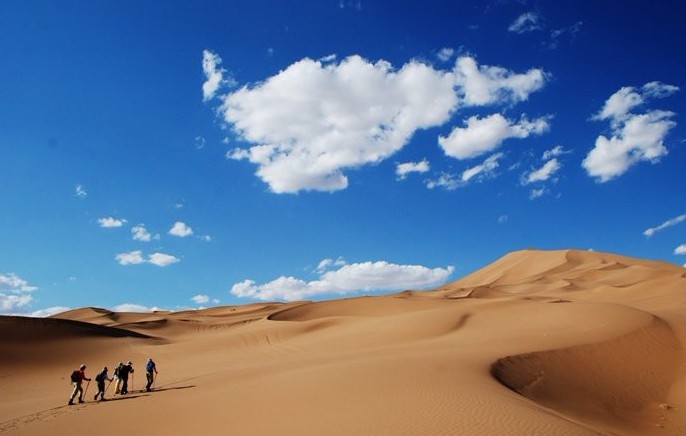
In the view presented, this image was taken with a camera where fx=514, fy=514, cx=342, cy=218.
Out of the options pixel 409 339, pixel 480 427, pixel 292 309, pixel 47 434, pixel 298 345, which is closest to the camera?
pixel 480 427

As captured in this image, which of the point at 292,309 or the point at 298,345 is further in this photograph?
the point at 292,309

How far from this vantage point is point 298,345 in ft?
89.6

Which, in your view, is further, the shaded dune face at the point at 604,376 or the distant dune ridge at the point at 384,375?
the shaded dune face at the point at 604,376

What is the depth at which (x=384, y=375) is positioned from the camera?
13555mm

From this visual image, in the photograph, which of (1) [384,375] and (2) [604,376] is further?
(2) [604,376]

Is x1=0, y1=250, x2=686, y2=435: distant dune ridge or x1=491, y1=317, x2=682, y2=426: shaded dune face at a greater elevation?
x1=0, y1=250, x2=686, y2=435: distant dune ridge

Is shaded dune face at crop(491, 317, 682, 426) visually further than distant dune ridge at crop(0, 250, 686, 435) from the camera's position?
Yes

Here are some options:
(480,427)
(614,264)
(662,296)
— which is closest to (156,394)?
(480,427)

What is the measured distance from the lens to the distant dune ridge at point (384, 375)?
1040cm

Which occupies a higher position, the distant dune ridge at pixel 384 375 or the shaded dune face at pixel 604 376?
the distant dune ridge at pixel 384 375

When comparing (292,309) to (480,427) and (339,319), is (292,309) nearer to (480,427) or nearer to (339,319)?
(339,319)

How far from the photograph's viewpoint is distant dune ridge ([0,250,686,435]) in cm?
1040

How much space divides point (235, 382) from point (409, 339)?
1067cm

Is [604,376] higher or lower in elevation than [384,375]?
lower
